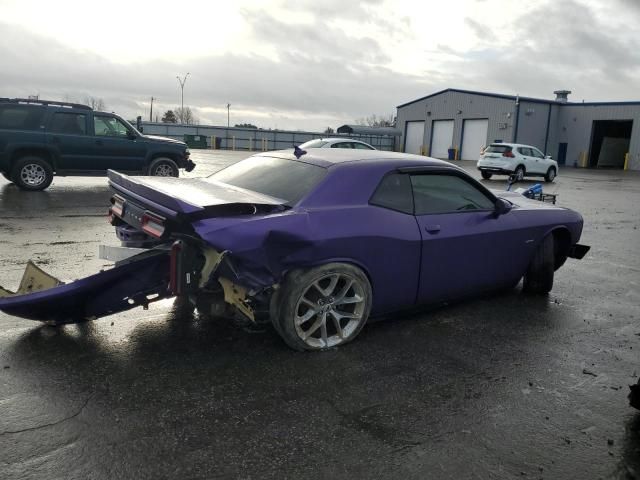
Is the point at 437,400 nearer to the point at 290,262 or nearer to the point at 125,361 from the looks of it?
the point at 290,262

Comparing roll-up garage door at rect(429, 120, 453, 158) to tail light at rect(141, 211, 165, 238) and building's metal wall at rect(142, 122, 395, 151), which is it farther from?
tail light at rect(141, 211, 165, 238)

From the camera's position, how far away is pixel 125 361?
3594 millimetres

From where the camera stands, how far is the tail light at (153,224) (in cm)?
364

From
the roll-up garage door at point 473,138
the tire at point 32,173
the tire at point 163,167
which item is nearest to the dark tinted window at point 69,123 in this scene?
the tire at point 32,173

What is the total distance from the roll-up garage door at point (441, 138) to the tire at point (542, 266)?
4191cm

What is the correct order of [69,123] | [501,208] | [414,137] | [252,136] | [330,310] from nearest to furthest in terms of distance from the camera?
1. [330,310]
2. [501,208]
3. [69,123]
4. [414,137]
5. [252,136]

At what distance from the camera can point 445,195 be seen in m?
4.64

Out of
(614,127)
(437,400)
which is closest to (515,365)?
(437,400)

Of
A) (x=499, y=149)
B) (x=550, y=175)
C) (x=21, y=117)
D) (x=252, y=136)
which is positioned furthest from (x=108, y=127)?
(x=252, y=136)

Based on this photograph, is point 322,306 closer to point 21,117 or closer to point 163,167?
point 21,117

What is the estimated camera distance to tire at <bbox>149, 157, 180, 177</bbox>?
13609 mm

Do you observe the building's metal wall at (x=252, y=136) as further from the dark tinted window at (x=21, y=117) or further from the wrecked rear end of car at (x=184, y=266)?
the wrecked rear end of car at (x=184, y=266)

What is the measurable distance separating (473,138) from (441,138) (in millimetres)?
3813

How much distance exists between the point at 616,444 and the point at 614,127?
46.7 meters
